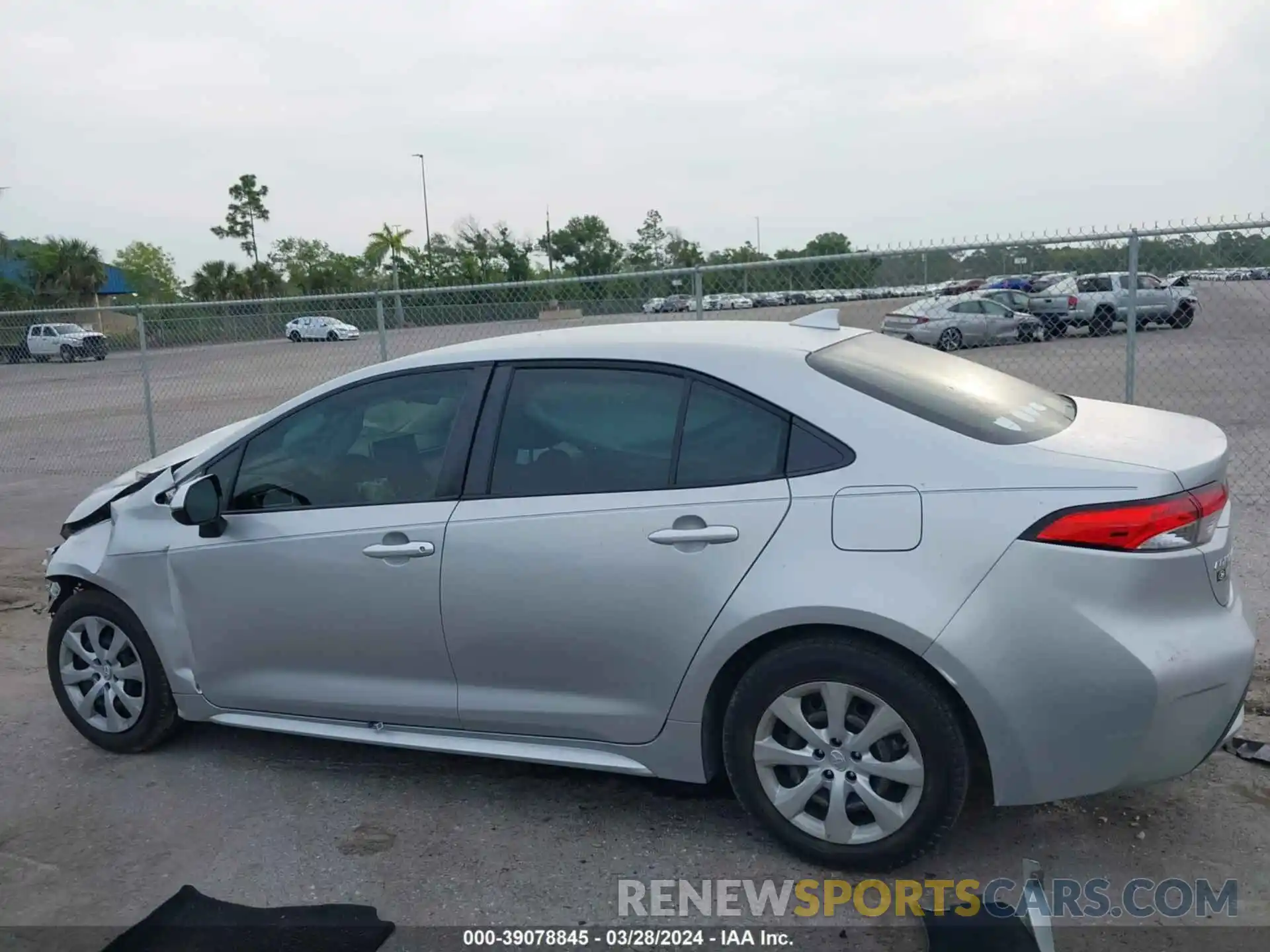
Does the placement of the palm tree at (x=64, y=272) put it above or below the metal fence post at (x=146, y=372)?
above

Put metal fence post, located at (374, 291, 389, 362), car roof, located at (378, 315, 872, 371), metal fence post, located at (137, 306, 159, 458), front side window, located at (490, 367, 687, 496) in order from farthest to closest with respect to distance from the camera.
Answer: metal fence post, located at (137, 306, 159, 458) → metal fence post, located at (374, 291, 389, 362) → car roof, located at (378, 315, 872, 371) → front side window, located at (490, 367, 687, 496)

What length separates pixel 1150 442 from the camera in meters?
3.43

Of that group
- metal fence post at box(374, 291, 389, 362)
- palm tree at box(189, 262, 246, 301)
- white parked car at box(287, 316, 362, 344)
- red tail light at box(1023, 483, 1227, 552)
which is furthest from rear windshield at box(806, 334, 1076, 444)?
palm tree at box(189, 262, 246, 301)

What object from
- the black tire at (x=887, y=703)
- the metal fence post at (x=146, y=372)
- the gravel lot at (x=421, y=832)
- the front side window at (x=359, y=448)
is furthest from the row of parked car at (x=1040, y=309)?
the metal fence post at (x=146, y=372)

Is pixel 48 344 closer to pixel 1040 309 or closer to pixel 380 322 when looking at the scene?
pixel 380 322

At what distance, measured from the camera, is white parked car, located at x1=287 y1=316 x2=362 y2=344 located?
9758 millimetres

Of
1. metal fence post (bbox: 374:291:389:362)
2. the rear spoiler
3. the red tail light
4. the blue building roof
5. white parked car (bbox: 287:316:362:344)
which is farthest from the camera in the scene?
the blue building roof

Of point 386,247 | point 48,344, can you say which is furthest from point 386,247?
point 48,344

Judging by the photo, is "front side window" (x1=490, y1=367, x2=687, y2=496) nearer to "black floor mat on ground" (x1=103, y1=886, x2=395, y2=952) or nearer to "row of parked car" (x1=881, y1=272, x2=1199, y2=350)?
"black floor mat on ground" (x1=103, y1=886, x2=395, y2=952)

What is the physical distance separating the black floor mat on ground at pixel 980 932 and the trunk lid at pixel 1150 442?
4.39ft

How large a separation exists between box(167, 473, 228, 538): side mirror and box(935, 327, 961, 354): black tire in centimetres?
428

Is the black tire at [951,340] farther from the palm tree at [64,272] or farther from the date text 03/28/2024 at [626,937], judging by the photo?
the palm tree at [64,272]

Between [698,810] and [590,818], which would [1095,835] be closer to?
[698,810]

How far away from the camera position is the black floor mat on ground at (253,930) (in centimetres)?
321
